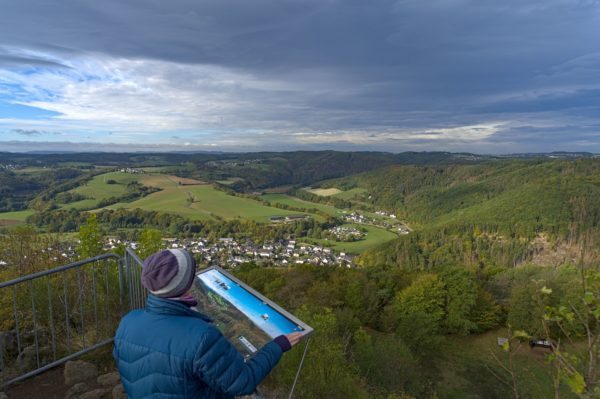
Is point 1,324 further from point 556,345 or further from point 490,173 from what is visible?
→ point 490,173

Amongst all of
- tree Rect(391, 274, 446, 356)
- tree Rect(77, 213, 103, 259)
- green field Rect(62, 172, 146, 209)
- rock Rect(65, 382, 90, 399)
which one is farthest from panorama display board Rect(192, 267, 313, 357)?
green field Rect(62, 172, 146, 209)

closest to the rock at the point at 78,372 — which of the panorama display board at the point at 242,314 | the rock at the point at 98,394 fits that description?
the rock at the point at 98,394

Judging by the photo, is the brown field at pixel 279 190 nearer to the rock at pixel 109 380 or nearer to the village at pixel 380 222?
the village at pixel 380 222

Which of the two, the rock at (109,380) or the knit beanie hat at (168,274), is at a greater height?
the knit beanie hat at (168,274)

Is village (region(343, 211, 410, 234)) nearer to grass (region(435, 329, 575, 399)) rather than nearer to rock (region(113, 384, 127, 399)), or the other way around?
grass (region(435, 329, 575, 399))

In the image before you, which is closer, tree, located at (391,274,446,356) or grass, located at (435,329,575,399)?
grass, located at (435,329,575,399)

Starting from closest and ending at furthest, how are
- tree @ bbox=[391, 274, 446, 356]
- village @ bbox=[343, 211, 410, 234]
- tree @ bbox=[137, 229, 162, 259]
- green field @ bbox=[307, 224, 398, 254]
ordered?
tree @ bbox=[137, 229, 162, 259]
tree @ bbox=[391, 274, 446, 356]
green field @ bbox=[307, 224, 398, 254]
village @ bbox=[343, 211, 410, 234]
